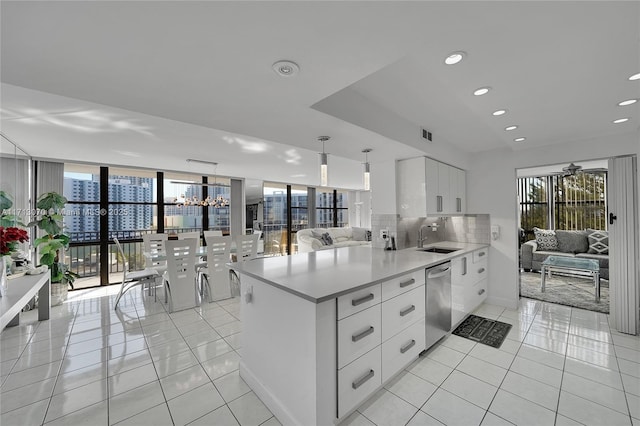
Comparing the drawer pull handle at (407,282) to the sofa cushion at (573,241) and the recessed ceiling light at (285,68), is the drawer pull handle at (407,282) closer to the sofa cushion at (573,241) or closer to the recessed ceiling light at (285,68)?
the recessed ceiling light at (285,68)

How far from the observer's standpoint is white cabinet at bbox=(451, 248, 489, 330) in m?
2.85

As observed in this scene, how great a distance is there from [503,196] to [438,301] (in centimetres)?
226

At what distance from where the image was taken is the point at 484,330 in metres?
2.92

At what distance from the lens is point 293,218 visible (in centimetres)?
827

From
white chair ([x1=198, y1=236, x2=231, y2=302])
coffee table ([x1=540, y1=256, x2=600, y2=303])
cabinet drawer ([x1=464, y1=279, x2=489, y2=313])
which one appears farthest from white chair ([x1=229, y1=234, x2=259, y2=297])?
coffee table ([x1=540, y1=256, x2=600, y2=303])

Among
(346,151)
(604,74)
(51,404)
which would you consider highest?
(604,74)

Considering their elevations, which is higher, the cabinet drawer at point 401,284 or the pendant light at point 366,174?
the pendant light at point 366,174

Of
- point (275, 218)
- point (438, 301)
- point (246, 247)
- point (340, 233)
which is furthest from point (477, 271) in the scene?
point (275, 218)

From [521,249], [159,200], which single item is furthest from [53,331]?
[521,249]

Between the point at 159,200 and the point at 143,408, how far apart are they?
478cm

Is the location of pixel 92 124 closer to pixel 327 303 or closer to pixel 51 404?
pixel 51 404

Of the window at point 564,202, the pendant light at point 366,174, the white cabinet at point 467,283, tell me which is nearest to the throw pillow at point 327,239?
the white cabinet at point 467,283

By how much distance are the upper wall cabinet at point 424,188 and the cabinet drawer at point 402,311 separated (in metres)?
1.27

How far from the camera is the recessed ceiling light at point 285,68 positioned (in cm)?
137
